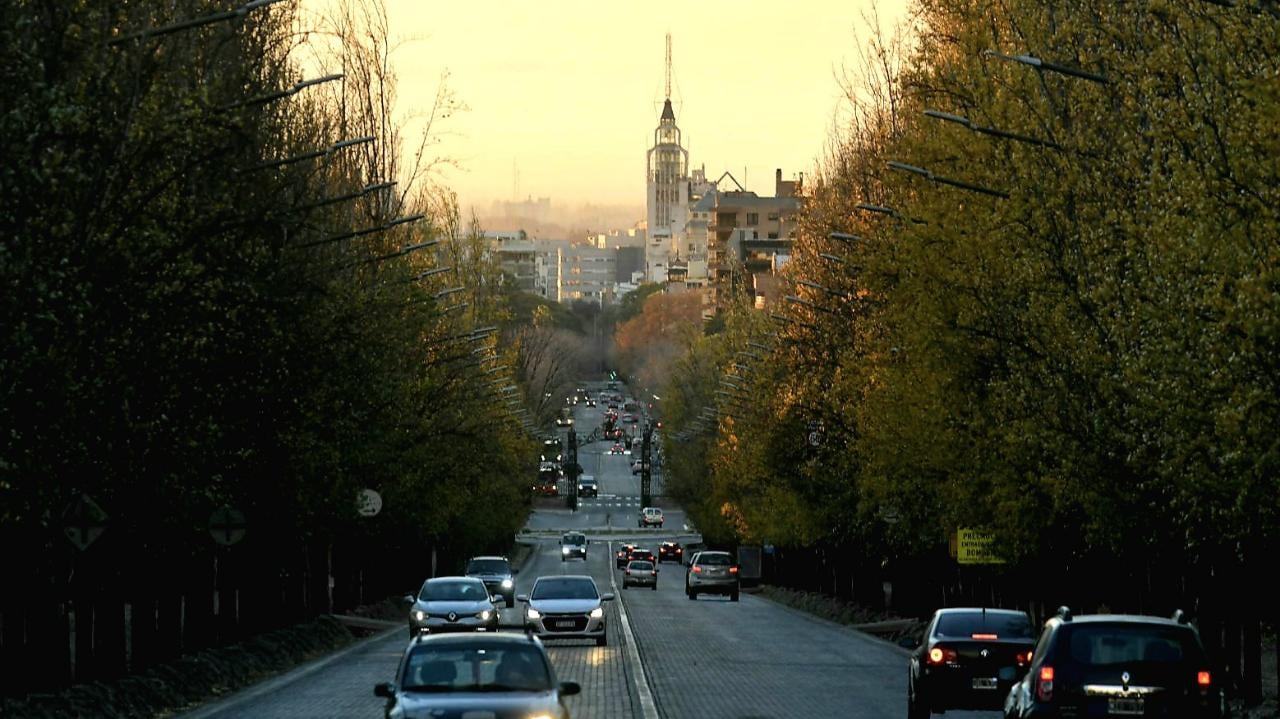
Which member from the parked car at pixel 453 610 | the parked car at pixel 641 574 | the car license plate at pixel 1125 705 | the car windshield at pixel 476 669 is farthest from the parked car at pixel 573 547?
the car windshield at pixel 476 669

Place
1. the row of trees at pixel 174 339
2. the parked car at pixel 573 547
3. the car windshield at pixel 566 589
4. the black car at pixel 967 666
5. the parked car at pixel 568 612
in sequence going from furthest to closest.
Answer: the parked car at pixel 573 547 → the car windshield at pixel 566 589 → the parked car at pixel 568 612 → the black car at pixel 967 666 → the row of trees at pixel 174 339

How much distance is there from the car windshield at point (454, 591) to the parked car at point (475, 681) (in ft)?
98.5

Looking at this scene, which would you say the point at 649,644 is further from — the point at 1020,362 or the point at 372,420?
the point at 1020,362

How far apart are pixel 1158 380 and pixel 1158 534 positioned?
689 centimetres

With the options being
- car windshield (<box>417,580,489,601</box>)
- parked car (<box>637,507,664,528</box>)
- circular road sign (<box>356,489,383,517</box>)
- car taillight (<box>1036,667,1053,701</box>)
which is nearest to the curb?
car windshield (<box>417,580,489,601</box>)

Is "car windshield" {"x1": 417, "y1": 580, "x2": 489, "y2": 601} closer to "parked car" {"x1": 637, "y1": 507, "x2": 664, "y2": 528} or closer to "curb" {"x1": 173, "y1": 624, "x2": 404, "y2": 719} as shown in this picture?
"curb" {"x1": 173, "y1": 624, "x2": 404, "y2": 719}

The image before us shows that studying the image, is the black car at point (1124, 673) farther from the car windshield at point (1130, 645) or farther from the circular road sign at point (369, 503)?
the circular road sign at point (369, 503)

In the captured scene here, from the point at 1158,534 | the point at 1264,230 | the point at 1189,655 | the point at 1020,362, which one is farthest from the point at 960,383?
the point at 1189,655

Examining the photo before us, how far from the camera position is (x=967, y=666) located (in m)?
29.4

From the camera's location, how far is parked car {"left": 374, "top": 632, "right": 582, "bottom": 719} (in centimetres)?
1916

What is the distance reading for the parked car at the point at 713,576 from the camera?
90062mm

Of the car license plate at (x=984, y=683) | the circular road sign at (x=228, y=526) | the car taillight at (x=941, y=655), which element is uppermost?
the circular road sign at (x=228, y=526)

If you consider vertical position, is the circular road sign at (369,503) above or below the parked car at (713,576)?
above

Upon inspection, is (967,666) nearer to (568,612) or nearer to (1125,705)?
(1125,705)
